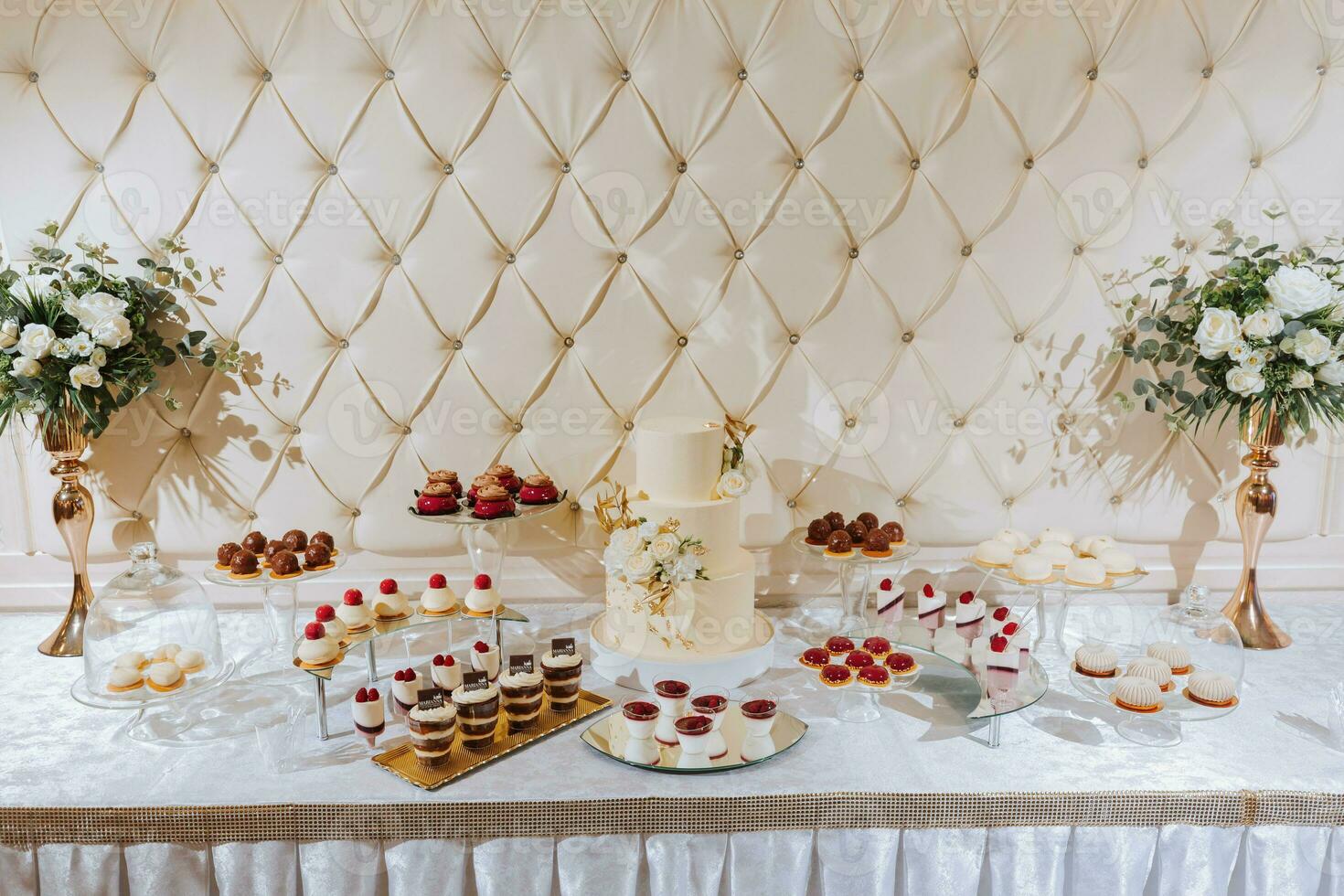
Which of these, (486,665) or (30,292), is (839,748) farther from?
(30,292)

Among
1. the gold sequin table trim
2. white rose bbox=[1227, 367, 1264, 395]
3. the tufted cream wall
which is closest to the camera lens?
the gold sequin table trim

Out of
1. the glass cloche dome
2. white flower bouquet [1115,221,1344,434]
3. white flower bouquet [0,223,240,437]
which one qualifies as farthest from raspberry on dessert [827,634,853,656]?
white flower bouquet [0,223,240,437]

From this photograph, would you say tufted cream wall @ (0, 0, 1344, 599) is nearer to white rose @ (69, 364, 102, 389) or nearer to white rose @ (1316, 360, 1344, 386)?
white rose @ (69, 364, 102, 389)

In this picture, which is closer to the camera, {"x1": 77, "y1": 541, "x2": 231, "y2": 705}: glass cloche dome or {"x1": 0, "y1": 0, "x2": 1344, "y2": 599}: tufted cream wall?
{"x1": 77, "y1": 541, "x2": 231, "y2": 705}: glass cloche dome

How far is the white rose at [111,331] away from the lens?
1743mm

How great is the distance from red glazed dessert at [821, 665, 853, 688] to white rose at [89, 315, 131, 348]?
Result: 4.61 ft

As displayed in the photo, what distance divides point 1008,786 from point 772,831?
1.17ft

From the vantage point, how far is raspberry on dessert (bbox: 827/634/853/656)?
5.22 feet

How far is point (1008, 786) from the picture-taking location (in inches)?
55.6

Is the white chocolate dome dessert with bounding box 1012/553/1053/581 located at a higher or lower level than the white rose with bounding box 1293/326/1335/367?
lower

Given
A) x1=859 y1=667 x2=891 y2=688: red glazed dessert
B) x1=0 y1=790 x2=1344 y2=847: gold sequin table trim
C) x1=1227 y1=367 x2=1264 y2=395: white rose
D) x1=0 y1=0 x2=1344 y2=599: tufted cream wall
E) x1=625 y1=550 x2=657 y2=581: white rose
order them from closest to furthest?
x1=0 y1=790 x2=1344 y2=847: gold sequin table trim → x1=859 y1=667 x2=891 y2=688: red glazed dessert → x1=625 y1=550 x2=657 y2=581: white rose → x1=1227 y1=367 x2=1264 y2=395: white rose → x1=0 y1=0 x2=1344 y2=599: tufted cream wall

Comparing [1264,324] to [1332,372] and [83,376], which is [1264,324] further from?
[83,376]

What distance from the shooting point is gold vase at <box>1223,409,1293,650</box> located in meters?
1.87

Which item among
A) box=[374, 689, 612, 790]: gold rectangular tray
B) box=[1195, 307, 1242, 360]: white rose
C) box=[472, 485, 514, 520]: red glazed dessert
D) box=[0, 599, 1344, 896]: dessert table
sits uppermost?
box=[1195, 307, 1242, 360]: white rose
